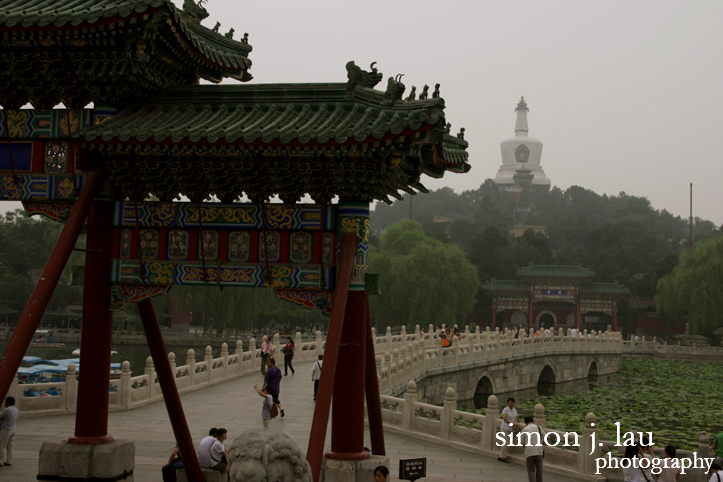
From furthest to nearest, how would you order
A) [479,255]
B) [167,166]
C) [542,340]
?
[479,255] → [542,340] → [167,166]

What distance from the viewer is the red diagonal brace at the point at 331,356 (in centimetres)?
615

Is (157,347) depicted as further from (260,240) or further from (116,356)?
(116,356)

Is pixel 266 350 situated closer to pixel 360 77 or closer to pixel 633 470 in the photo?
pixel 633 470

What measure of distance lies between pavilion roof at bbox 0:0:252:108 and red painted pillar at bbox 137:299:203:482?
232 cm

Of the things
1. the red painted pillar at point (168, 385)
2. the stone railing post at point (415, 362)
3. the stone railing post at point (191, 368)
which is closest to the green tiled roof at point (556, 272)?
the stone railing post at point (415, 362)

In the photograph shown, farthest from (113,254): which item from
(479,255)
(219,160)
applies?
(479,255)

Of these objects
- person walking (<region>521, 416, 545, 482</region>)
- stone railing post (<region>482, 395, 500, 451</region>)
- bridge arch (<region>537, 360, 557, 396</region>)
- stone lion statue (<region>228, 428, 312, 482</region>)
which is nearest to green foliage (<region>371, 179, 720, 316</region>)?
bridge arch (<region>537, 360, 557, 396</region>)

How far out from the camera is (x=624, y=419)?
24.3 m

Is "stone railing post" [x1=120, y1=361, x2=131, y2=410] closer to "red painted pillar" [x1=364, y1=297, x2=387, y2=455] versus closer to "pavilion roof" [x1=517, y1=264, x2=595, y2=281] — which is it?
"red painted pillar" [x1=364, y1=297, x2=387, y2=455]

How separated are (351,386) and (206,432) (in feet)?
20.5

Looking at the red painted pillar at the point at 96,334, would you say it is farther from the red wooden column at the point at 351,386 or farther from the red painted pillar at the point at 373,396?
the red painted pillar at the point at 373,396

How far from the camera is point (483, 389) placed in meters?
30.0

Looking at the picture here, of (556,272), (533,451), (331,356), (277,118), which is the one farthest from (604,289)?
(331,356)

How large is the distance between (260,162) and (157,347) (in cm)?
232
